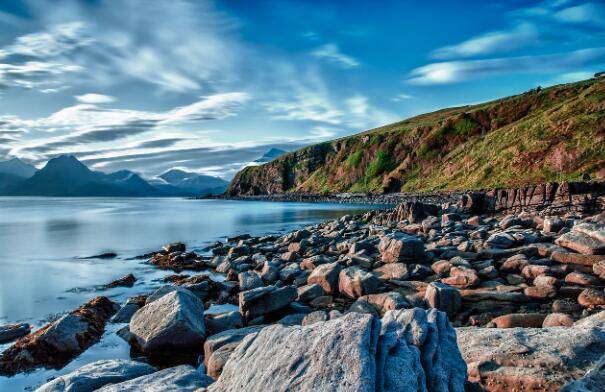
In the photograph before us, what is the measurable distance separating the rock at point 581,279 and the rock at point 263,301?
26.5ft

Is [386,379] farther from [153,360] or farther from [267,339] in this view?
[153,360]

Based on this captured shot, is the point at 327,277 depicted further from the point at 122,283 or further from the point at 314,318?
the point at 122,283

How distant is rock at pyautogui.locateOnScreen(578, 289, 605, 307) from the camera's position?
9.43m

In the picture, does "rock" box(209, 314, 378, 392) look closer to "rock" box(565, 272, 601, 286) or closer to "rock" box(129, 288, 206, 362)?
"rock" box(129, 288, 206, 362)

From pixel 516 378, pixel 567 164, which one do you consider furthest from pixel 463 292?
pixel 567 164

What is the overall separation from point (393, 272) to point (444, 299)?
11.4 feet

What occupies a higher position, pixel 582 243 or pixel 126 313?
pixel 582 243

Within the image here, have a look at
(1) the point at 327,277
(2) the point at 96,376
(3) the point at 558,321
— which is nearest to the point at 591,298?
(3) the point at 558,321

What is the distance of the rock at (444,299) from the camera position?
1006cm

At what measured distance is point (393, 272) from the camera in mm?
13555

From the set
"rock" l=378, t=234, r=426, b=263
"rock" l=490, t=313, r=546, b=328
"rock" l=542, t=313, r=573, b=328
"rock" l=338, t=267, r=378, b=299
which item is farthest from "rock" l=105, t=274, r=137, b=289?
"rock" l=542, t=313, r=573, b=328

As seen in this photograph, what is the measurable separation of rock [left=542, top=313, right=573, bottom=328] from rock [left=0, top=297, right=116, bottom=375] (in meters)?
10.5

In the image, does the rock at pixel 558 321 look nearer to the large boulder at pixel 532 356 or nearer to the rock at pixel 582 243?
the large boulder at pixel 532 356

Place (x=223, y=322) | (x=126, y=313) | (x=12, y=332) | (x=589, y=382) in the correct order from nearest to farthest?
(x=589, y=382)
(x=223, y=322)
(x=12, y=332)
(x=126, y=313)
